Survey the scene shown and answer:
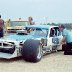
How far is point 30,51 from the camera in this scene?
12875 millimetres

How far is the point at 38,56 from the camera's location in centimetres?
1334

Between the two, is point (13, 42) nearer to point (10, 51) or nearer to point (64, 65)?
point (10, 51)

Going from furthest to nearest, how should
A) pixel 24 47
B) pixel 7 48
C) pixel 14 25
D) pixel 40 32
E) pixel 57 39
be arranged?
pixel 14 25 → pixel 57 39 → pixel 40 32 → pixel 24 47 → pixel 7 48

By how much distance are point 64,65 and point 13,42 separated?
217cm

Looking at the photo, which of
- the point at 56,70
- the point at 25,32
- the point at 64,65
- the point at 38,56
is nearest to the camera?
the point at 56,70

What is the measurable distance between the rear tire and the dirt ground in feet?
0.73

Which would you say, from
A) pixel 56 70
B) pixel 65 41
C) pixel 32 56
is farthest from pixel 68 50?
pixel 56 70

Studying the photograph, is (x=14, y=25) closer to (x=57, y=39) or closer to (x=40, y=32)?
(x=57, y=39)

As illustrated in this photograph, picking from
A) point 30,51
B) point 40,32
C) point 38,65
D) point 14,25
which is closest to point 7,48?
point 30,51

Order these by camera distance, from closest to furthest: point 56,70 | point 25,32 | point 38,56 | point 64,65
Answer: point 56,70, point 64,65, point 38,56, point 25,32

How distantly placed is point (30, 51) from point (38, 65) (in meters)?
0.85

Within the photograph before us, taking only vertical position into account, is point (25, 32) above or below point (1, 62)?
above

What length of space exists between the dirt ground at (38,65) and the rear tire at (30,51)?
0.22m

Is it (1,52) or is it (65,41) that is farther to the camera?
(65,41)
